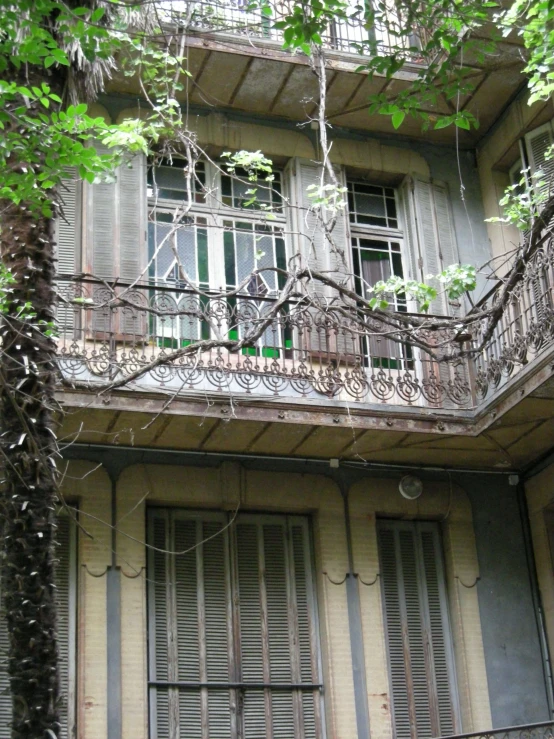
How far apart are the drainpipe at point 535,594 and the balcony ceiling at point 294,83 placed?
4.38 metres

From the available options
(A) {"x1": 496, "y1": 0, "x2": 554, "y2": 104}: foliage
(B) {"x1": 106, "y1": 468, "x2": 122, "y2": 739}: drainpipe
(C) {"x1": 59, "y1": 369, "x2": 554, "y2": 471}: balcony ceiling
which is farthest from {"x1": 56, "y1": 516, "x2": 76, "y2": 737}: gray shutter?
(A) {"x1": 496, "y1": 0, "x2": 554, "y2": 104}: foliage

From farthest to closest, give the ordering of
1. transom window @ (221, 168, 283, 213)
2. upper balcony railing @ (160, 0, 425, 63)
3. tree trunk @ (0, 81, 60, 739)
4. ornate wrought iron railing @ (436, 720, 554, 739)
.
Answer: transom window @ (221, 168, 283, 213) → upper balcony railing @ (160, 0, 425, 63) → ornate wrought iron railing @ (436, 720, 554, 739) → tree trunk @ (0, 81, 60, 739)

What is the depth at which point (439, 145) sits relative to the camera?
49.0ft

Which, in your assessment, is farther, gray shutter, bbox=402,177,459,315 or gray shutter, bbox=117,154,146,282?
gray shutter, bbox=402,177,459,315

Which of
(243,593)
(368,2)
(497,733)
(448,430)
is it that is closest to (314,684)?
(243,593)

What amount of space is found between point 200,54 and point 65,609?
5974 millimetres

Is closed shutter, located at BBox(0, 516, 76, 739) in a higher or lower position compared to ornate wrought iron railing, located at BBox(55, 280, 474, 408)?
lower

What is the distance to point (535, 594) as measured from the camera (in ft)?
42.3

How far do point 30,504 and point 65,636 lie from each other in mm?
3733

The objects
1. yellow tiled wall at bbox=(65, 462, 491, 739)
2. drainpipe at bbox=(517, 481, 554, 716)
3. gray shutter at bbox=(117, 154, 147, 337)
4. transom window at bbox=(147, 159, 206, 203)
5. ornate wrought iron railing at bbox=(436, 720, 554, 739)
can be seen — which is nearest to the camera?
ornate wrought iron railing at bbox=(436, 720, 554, 739)

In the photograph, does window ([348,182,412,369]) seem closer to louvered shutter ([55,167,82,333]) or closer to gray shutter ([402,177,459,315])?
gray shutter ([402,177,459,315])

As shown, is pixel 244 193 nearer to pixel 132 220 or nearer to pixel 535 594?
pixel 132 220

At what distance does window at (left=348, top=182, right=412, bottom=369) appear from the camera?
1420cm

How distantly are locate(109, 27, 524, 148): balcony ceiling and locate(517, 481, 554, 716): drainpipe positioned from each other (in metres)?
4.38
